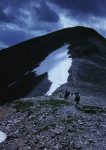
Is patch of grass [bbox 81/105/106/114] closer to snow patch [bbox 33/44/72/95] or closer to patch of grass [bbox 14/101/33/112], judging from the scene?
patch of grass [bbox 14/101/33/112]

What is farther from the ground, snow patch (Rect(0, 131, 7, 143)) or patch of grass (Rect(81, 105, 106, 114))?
patch of grass (Rect(81, 105, 106, 114))

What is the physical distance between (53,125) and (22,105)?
1776 centimetres

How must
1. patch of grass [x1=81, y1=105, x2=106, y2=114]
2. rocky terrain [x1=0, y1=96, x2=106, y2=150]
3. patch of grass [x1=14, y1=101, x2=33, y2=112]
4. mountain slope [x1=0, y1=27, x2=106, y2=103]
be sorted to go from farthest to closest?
mountain slope [x1=0, y1=27, x2=106, y2=103], patch of grass [x1=14, y1=101, x2=33, y2=112], patch of grass [x1=81, y1=105, x2=106, y2=114], rocky terrain [x1=0, y1=96, x2=106, y2=150]

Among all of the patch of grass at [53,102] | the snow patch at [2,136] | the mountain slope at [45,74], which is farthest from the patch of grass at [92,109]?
the mountain slope at [45,74]

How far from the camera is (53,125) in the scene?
194ft

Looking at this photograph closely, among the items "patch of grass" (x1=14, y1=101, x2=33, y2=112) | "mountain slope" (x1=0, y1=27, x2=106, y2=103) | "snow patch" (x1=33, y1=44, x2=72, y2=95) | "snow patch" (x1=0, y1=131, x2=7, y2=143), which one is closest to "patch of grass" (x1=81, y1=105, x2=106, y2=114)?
"patch of grass" (x1=14, y1=101, x2=33, y2=112)

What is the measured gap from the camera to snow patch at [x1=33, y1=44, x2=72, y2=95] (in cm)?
11349

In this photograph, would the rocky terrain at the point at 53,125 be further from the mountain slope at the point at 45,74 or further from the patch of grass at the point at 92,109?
the mountain slope at the point at 45,74

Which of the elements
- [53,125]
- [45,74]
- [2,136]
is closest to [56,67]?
[45,74]

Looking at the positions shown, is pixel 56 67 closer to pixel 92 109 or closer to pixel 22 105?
pixel 22 105

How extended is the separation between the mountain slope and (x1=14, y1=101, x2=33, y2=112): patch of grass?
2042cm

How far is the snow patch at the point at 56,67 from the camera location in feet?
372

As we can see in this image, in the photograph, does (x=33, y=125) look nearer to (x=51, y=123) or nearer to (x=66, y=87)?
(x=51, y=123)

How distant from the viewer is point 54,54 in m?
169
